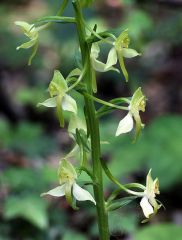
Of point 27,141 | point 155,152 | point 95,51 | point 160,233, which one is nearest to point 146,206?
point 95,51

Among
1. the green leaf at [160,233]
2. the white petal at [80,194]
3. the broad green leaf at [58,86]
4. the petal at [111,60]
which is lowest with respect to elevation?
the green leaf at [160,233]

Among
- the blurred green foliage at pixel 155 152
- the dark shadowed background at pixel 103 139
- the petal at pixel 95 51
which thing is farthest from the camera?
the blurred green foliage at pixel 155 152

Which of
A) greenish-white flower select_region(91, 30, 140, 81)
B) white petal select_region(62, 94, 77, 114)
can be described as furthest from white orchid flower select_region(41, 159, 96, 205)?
greenish-white flower select_region(91, 30, 140, 81)

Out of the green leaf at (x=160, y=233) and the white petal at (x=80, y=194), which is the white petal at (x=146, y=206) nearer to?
the white petal at (x=80, y=194)

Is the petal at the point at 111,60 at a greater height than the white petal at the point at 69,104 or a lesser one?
greater

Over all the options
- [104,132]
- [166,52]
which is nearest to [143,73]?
[166,52]

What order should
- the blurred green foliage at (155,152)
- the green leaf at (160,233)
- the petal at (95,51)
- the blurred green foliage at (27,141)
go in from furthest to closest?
the blurred green foliage at (27,141) → the blurred green foliage at (155,152) → the green leaf at (160,233) → the petal at (95,51)

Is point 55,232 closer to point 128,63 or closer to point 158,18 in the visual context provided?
point 128,63

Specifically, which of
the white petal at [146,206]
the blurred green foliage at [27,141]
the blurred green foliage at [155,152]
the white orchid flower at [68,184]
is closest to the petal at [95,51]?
the white orchid flower at [68,184]
